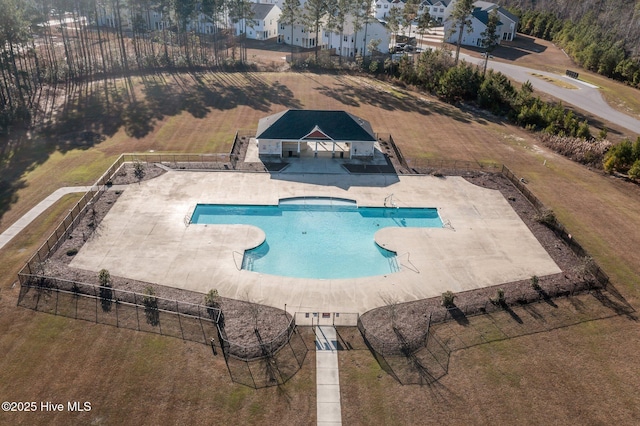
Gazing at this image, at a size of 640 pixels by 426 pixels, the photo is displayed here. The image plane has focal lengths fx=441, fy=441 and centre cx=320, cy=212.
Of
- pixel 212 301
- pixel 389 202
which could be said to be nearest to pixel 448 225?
pixel 389 202

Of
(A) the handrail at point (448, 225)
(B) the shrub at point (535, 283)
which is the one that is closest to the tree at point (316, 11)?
(A) the handrail at point (448, 225)

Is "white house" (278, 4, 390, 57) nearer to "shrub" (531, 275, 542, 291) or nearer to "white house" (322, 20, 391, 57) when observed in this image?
"white house" (322, 20, 391, 57)

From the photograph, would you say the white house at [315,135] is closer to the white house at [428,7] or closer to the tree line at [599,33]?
the tree line at [599,33]

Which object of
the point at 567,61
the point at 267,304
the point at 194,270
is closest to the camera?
the point at 267,304

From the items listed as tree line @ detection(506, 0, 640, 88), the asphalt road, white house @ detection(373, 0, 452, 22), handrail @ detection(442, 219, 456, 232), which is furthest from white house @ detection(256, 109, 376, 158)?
white house @ detection(373, 0, 452, 22)

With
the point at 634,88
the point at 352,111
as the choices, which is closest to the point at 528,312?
the point at 352,111

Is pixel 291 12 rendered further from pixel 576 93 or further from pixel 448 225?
pixel 448 225

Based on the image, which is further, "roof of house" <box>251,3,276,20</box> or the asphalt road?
"roof of house" <box>251,3,276,20</box>

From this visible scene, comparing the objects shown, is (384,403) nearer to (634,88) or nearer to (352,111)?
(352,111)
